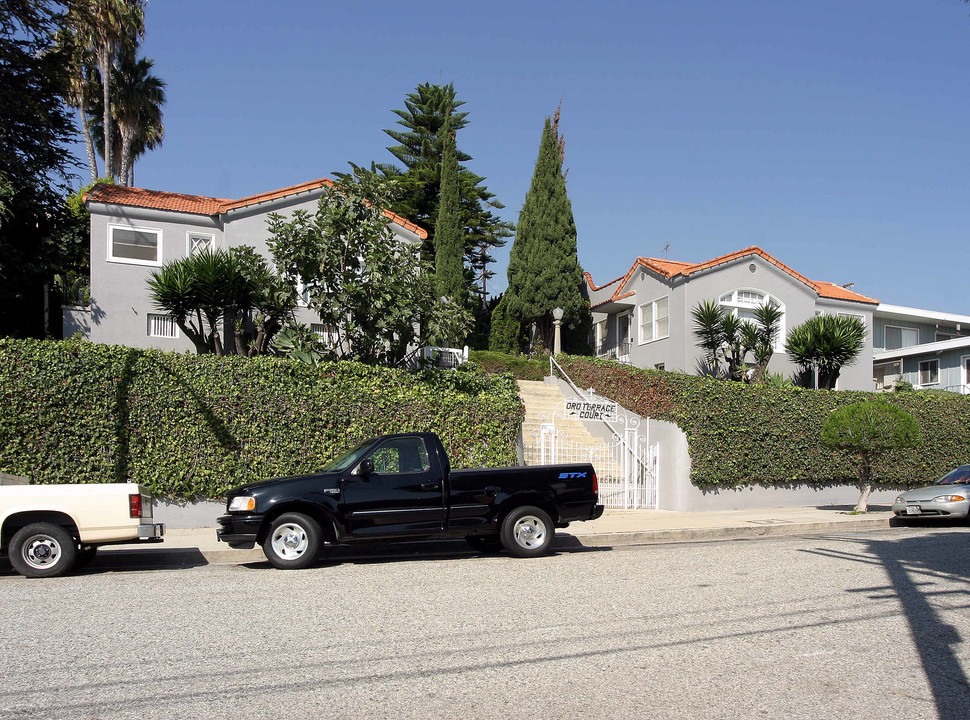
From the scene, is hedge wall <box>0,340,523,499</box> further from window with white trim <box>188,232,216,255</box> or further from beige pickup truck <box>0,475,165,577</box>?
window with white trim <box>188,232,216,255</box>

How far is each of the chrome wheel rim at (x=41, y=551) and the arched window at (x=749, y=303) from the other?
83.0 feet

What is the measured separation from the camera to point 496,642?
248 inches

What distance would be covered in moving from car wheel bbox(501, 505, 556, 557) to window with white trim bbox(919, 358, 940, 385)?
103 ft

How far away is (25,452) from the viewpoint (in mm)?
13305

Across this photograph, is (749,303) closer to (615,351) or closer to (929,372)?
(615,351)

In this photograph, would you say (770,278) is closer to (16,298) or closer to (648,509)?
(648,509)

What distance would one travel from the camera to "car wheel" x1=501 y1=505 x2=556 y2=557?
435 inches

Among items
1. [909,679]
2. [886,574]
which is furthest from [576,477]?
[909,679]

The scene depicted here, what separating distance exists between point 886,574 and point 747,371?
18.0 meters

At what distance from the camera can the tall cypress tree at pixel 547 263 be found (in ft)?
116

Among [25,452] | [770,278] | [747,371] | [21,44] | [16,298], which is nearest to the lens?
[25,452]

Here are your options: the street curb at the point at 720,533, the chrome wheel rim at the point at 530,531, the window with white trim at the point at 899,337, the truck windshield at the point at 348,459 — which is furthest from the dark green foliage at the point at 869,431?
the window with white trim at the point at 899,337

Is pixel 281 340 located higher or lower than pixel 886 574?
higher

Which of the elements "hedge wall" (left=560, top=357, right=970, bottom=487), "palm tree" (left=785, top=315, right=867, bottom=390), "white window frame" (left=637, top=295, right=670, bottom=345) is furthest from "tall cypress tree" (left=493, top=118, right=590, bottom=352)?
"hedge wall" (left=560, top=357, right=970, bottom=487)
